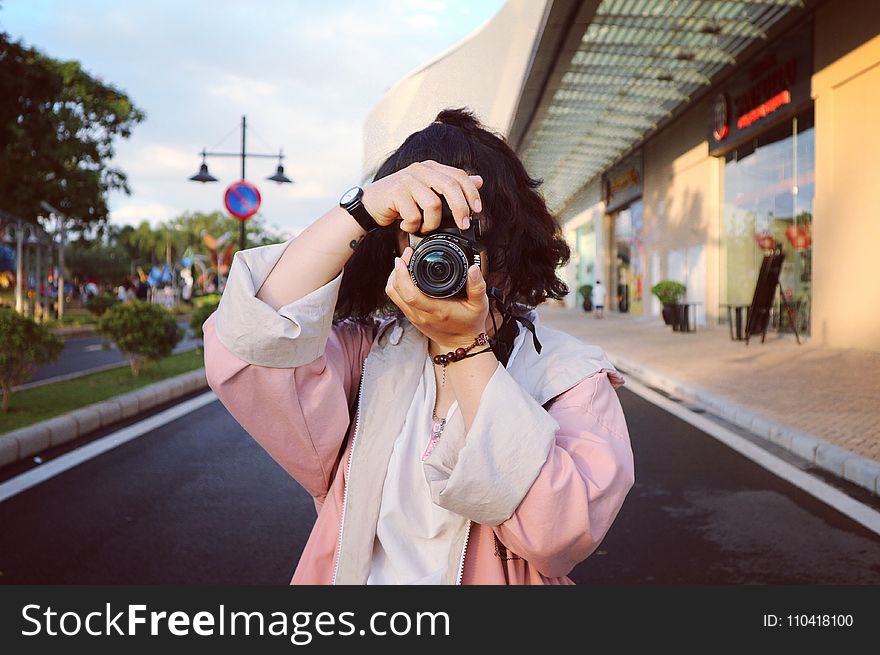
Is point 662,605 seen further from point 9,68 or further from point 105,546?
point 9,68

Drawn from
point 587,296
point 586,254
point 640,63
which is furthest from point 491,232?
point 586,254

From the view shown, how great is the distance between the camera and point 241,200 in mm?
15664

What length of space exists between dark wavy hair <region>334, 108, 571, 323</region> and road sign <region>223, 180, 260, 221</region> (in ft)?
48.0

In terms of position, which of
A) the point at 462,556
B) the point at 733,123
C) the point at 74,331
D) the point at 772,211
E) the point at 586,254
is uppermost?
the point at 733,123

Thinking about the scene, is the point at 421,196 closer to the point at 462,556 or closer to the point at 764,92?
the point at 462,556

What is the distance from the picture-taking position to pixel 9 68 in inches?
684

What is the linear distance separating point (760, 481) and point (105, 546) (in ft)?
12.5

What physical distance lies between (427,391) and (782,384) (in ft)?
28.3

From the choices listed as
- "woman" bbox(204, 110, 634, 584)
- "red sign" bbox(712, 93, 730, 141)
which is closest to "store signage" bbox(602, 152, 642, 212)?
"red sign" bbox(712, 93, 730, 141)

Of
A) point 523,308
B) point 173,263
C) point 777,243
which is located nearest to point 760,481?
point 523,308

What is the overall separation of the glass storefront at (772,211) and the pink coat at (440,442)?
15304mm

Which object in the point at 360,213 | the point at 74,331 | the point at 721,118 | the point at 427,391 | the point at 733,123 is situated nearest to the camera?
the point at 360,213

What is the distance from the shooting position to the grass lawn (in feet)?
21.6

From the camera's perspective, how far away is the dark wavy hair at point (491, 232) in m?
1.37
